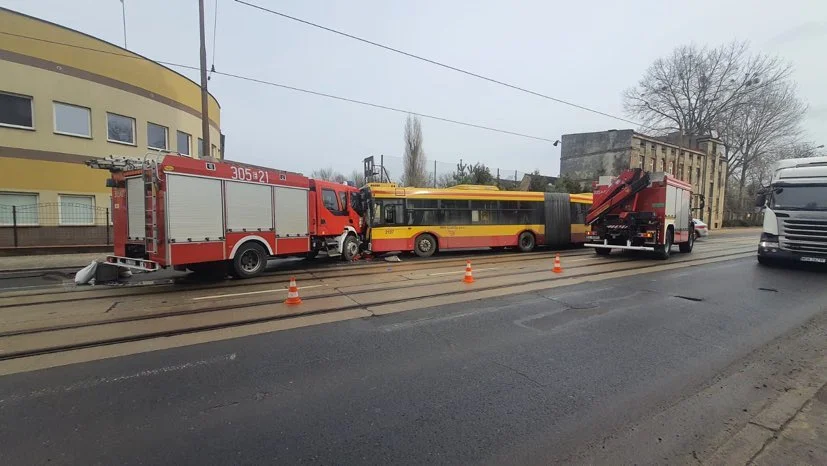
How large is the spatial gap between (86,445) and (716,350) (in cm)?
646

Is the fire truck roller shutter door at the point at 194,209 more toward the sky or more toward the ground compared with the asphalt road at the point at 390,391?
more toward the sky

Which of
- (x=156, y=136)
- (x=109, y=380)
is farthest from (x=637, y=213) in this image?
(x=156, y=136)

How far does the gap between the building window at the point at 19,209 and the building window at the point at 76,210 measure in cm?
84

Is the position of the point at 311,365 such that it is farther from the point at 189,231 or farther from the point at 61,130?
the point at 61,130

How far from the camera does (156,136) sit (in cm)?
2012

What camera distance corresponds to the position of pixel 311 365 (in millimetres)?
4250

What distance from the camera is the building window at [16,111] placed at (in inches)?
613

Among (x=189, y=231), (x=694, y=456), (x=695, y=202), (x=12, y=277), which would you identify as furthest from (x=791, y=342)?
(x=12, y=277)

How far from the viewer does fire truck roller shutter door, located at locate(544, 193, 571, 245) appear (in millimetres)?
17438

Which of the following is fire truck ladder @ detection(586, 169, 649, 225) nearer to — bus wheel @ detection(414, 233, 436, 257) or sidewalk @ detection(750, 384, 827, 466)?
bus wheel @ detection(414, 233, 436, 257)

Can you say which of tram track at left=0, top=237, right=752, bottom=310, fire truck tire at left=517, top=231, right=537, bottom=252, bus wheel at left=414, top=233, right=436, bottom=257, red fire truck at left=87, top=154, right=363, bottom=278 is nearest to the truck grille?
tram track at left=0, top=237, right=752, bottom=310

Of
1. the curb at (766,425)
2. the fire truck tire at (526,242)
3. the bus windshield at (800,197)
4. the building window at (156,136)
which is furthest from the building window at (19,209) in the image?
the bus windshield at (800,197)

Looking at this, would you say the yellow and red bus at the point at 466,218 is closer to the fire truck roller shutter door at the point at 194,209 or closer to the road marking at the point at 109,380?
the fire truck roller shutter door at the point at 194,209

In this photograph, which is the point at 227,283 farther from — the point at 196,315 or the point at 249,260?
the point at 196,315
